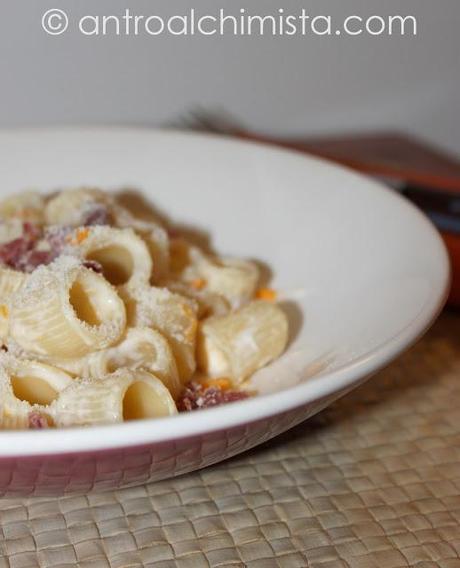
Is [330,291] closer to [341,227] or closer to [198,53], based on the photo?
[341,227]

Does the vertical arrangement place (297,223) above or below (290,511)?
above

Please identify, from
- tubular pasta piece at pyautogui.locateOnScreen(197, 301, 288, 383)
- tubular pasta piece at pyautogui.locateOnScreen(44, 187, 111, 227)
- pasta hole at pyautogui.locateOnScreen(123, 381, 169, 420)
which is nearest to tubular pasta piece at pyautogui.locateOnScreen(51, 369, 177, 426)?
pasta hole at pyautogui.locateOnScreen(123, 381, 169, 420)

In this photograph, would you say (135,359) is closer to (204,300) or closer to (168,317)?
(168,317)

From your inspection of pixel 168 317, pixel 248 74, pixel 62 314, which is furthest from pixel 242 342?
pixel 248 74

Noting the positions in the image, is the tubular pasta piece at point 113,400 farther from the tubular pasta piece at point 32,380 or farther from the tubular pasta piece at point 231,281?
the tubular pasta piece at point 231,281

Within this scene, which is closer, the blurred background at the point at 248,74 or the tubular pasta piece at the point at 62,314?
the tubular pasta piece at the point at 62,314

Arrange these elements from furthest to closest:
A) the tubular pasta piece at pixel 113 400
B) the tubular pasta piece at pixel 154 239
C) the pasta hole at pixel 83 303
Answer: the tubular pasta piece at pixel 154 239 → the pasta hole at pixel 83 303 → the tubular pasta piece at pixel 113 400

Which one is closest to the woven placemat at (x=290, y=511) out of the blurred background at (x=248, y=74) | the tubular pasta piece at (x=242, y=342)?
the tubular pasta piece at (x=242, y=342)

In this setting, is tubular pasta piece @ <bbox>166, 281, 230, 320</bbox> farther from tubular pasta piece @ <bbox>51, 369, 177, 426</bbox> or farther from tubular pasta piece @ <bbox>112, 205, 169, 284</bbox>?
tubular pasta piece @ <bbox>51, 369, 177, 426</bbox>
